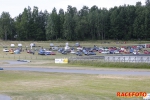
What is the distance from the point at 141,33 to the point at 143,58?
80514 millimetres

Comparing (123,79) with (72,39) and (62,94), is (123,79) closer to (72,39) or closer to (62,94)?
(62,94)

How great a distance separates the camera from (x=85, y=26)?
14238 centimetres

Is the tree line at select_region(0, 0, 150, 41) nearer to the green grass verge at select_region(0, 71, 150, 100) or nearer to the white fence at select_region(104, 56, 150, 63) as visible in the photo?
the white fence at select_region(104, 56, 150, 63)

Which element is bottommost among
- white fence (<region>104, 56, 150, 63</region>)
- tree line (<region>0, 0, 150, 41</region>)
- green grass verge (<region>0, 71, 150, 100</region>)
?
green grass verge (<region>0, 71, 150, 100</region>)

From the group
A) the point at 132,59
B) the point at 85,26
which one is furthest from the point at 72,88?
the point at 85,26

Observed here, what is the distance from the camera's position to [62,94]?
1128 inches

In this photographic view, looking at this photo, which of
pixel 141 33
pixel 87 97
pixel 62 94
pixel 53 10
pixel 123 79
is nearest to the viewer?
pixel 87 97

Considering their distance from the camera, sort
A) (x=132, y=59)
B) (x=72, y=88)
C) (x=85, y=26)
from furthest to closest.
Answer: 1. (x=85, y=26)
2. (x=132, y=59)
3. (x=72, y=88)

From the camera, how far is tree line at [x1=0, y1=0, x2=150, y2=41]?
139 m

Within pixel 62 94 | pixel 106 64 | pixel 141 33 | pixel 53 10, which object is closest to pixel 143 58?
pixel 106 64

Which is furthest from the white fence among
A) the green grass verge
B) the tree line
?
the tree line

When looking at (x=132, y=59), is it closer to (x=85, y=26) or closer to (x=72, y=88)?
(x=72, y=88)

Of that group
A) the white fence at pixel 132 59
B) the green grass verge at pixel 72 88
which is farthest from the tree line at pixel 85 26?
the green grass verge at pixel 72 88

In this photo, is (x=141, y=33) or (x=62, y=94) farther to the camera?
(x=141, y=33)
